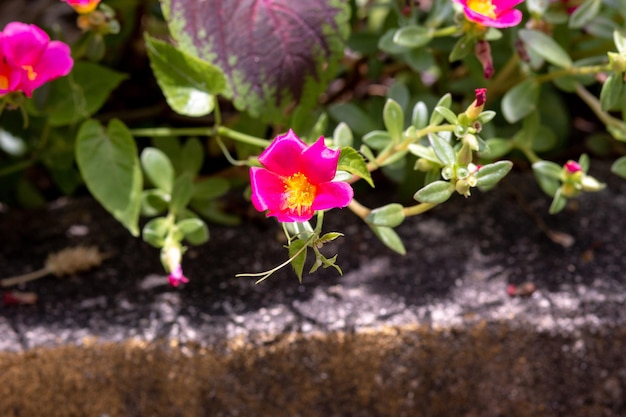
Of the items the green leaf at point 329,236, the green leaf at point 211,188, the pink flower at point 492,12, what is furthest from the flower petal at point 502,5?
the green leaf at point 211,188

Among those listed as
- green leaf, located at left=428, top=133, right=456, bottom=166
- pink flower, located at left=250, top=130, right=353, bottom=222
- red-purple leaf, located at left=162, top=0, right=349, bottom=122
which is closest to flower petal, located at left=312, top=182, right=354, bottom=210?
pink flower, located at left=250, top=130, right=353, bottom=222

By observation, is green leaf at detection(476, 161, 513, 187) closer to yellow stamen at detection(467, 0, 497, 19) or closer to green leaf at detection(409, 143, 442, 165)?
green leaf at detection(409, 143, 442, 165)

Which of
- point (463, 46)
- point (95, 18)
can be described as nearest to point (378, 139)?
point (463, 46)

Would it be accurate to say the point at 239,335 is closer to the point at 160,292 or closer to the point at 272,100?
the point at 160,292

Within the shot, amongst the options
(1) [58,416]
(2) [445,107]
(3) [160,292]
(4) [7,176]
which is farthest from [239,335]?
(4) [7,176]

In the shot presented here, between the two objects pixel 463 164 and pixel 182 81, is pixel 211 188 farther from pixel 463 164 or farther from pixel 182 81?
pixel 463 164

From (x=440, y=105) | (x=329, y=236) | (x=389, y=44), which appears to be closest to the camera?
(x=329, y=236)
